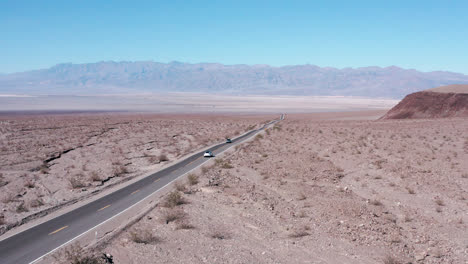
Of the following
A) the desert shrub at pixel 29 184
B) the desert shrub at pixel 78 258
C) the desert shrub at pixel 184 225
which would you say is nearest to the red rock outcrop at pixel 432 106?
the desert shrub at pixel 184 225

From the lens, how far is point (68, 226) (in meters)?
14.7

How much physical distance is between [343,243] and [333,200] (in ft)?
16.3

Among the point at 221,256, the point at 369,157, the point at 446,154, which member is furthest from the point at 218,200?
the point at 446,154

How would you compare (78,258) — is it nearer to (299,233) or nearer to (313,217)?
(299,233)

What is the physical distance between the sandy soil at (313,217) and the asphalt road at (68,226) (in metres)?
2.04

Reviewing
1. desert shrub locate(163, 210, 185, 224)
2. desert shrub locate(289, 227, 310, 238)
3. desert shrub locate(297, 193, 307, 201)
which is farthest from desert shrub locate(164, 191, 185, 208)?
desert shrub locate(289, 227, 310, 238)

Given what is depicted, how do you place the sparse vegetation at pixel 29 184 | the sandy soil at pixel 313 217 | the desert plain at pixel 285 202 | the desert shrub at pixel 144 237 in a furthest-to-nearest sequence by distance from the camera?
the sparse vegetation at pixel 29 184 < the desert shrub at pixel 144 237 < the desert plain at pixel 285 202 < the sandy soil at pixel 313 217

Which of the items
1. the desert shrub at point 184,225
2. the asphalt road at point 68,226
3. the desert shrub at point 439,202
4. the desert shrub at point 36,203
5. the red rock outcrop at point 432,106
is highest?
Answer: the red rock outcrop at point 432,106

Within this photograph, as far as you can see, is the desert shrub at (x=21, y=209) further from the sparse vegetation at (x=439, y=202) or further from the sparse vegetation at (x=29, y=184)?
the sparse vegetation at (x=439, y=202)

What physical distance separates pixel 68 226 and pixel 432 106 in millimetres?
75753

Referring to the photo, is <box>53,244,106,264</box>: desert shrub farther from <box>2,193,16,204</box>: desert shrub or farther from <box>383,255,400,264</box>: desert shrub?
<box>2,193,16,204</box>: desert shrub

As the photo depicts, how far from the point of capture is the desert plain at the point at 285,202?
11.7 metres

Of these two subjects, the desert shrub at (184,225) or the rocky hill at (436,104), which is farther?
the rocky hill at (436,104)

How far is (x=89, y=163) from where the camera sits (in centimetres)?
3186
